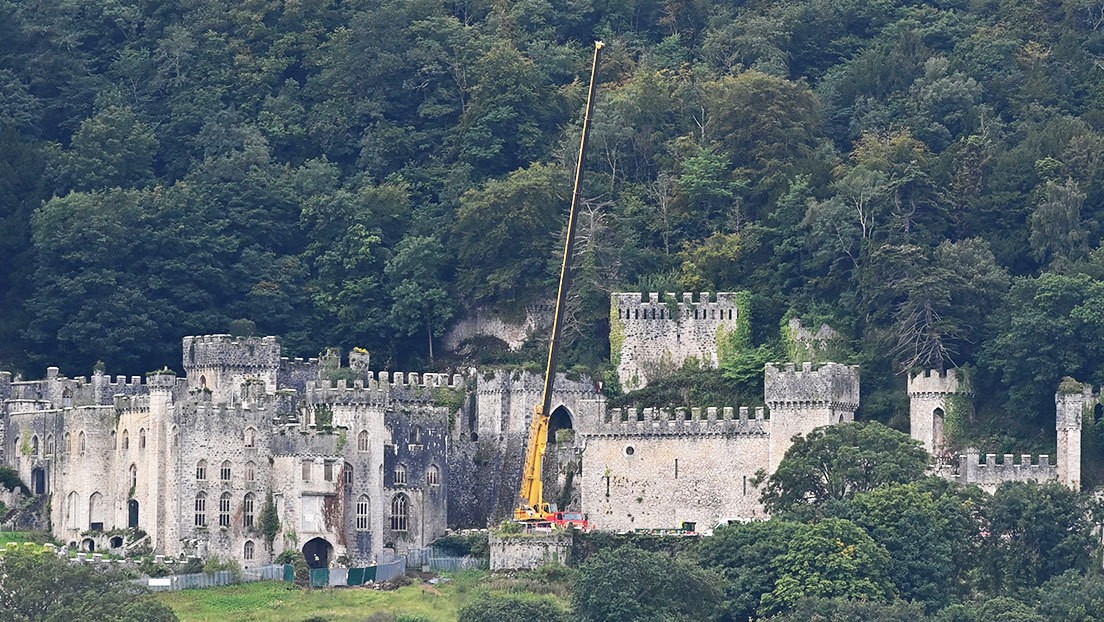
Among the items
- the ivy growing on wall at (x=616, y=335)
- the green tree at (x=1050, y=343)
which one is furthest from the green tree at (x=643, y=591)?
the ivy growing on wall at (x=616, y=335)

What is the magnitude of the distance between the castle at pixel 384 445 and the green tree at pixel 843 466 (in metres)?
1.87

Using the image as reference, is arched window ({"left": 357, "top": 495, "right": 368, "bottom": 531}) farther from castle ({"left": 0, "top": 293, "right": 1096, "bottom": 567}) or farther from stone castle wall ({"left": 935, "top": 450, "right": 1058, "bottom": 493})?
stone castle wall ({"left": 935, "top": 450, "right": 1058, "bottom": 493})

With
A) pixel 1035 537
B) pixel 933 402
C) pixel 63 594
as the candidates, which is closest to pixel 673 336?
pixel 933 402

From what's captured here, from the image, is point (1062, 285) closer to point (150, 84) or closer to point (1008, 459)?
point (1008, 459)

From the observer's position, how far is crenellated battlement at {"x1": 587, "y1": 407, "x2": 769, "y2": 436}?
5276 inches

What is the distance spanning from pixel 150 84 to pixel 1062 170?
34.5 meters

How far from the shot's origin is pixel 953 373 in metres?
134

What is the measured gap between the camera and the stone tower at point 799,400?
133500 mm

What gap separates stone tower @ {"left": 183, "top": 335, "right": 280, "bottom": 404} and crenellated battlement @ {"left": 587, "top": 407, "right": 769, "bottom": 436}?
36.5 feet

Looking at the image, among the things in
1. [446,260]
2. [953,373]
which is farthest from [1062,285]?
[446,260]

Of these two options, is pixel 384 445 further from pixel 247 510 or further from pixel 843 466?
pixel 843 466

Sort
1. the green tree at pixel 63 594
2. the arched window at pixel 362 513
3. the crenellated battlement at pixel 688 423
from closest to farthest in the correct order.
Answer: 1. the green tree at pixel 63 594
2. the arched window at pixel 362 513
3. the crenellated battlement at pixel 688 423

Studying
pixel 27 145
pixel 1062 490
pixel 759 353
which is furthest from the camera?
pixel 27 145

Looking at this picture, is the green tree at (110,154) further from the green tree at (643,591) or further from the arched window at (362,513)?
the green tree at (643,591)
